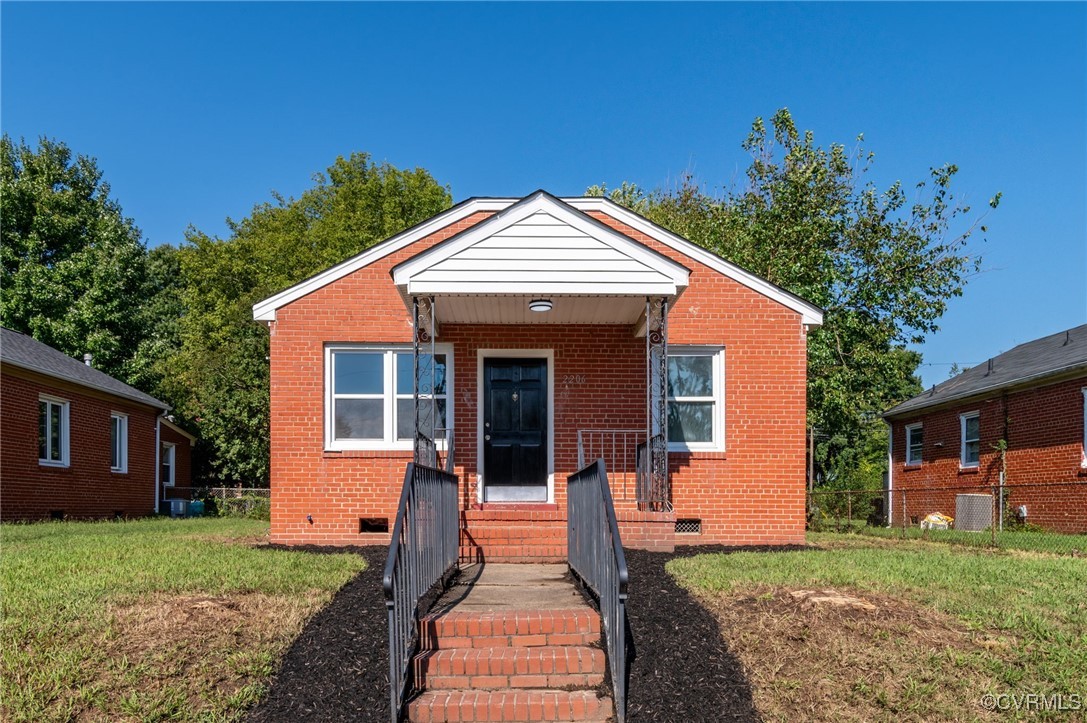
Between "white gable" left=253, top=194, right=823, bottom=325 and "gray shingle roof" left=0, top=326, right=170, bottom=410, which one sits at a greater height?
"white gable" left=253, top=194, right=823, bottom=325

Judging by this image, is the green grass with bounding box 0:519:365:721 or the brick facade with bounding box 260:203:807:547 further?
the brick facade with bounding box 260:203:807:547

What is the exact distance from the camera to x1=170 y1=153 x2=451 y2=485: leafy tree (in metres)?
28.7

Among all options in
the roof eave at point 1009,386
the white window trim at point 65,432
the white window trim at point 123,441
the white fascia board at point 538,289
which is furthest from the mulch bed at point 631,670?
the white window trim at point 123,441

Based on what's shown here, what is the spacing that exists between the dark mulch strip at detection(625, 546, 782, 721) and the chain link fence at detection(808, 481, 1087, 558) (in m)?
7.56

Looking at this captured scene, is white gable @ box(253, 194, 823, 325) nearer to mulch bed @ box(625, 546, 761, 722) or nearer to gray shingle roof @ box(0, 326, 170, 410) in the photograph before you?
mulch bed @ box(625, 546, 761, 722)

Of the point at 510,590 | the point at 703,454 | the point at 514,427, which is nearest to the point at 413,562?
the point at 510,590

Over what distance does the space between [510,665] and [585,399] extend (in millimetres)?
6115

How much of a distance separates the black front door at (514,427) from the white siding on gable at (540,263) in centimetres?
230

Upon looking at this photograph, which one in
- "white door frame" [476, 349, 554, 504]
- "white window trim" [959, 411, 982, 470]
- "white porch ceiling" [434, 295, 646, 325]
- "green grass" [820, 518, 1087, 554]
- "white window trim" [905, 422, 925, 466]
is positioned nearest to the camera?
"white porch ceiling" [434, 295, 646, 325]

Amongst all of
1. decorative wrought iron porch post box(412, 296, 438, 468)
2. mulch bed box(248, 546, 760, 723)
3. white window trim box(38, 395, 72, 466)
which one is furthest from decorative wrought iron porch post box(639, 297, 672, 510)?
white window trim box(38, 395, 72, 466)

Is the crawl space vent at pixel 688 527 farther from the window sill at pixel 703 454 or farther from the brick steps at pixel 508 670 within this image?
the brick steps at pixel 508 670

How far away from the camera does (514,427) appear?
11.8 metres

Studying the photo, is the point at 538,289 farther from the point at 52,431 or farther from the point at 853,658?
the point at 52,431

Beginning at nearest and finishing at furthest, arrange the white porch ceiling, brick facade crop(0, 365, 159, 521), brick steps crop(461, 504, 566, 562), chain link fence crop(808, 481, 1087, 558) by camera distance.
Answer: brick steps crop(461, 504, 566, 562) → the white porch ceiling → chain link fence crop(808, 481, 1087, 558) → brick facade crop(0, 365, 159, 521)
